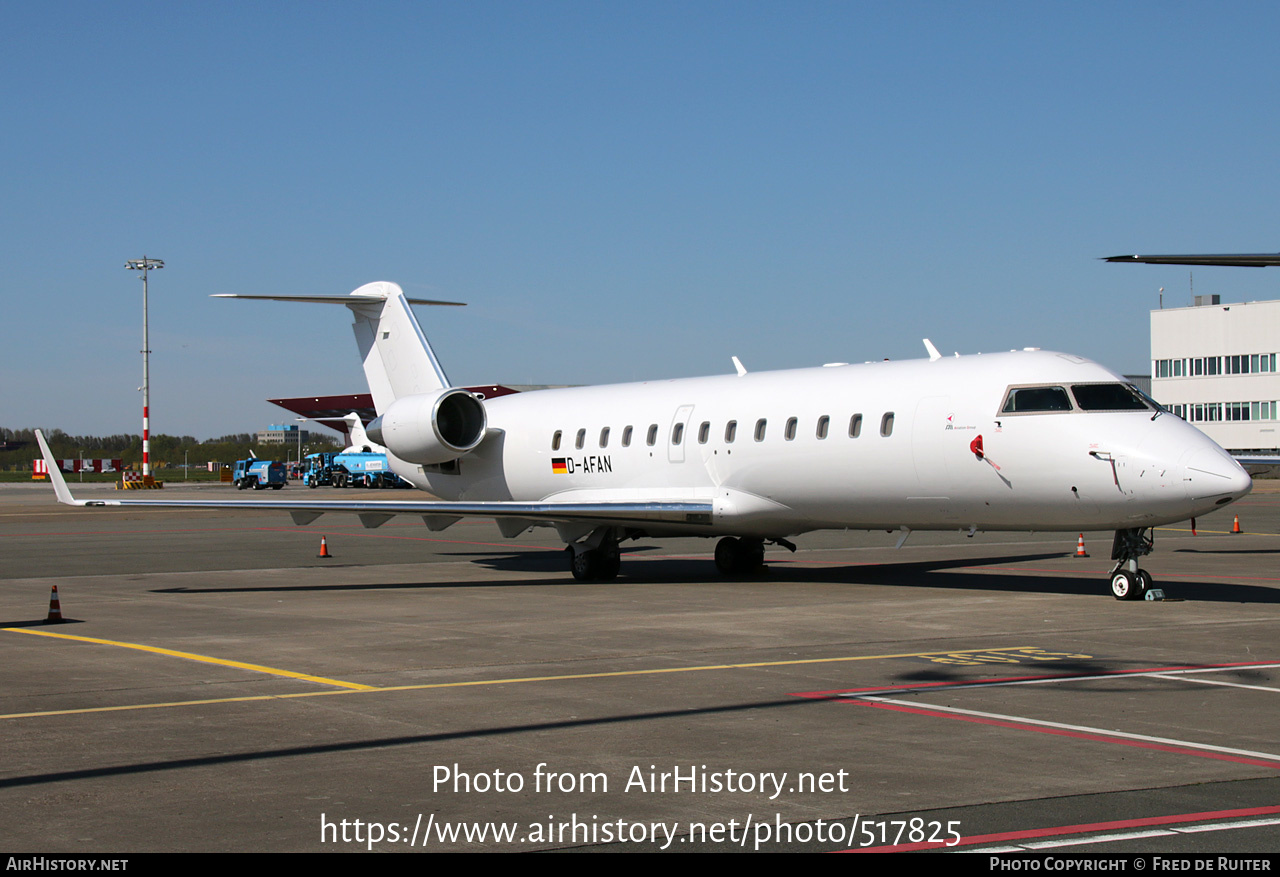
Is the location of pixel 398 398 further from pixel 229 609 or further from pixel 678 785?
pixel 678 785

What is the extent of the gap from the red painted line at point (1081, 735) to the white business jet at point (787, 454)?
280 inches

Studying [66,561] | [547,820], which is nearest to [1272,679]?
[547,820]

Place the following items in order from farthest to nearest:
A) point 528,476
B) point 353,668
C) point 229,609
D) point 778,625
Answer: point 528,476, point 229,609, point 778,625, point 353,668

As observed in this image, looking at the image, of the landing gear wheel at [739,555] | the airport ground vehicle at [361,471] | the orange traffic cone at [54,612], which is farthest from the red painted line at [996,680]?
the airport ground vehicle at [361,471]

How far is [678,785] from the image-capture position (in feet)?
22.1

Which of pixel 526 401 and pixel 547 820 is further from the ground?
pixel 526 401

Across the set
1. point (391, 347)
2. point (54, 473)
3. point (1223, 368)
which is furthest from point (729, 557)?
point (1223, 368)

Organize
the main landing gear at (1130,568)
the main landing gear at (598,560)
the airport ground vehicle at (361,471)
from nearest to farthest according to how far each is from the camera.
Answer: the main landing gear at (1130,568), the main landing gear at (598,560), the airport ground vehicle at (361,471)

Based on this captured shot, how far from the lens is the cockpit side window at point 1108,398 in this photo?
1538 centimetres

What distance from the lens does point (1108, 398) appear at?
1545 centimetres

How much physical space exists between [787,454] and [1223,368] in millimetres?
→ 79990

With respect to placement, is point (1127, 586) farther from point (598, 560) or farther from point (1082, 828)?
point (1082, 828)

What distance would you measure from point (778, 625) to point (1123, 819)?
319 inches

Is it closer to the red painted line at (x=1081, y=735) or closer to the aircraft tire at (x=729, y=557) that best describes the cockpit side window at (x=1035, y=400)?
the aircraft tire at (x=729, y=557)
